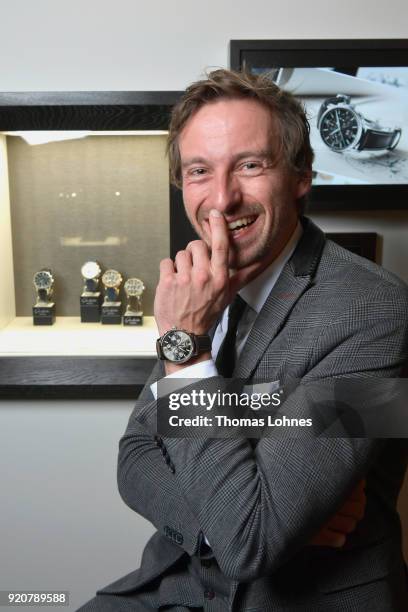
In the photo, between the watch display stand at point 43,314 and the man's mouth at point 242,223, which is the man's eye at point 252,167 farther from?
the watch display stand at point 43,314

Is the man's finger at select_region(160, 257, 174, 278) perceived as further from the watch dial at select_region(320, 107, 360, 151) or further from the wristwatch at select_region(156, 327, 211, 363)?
the watch dial at select_region(320, 107, 360, 151)

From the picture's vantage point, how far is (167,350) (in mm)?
1204

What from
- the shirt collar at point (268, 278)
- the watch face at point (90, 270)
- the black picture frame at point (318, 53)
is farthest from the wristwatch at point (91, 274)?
the shirt collar at point (268, 278)

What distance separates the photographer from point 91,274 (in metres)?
2.64

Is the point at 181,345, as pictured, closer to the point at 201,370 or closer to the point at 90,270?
the point at 201,370

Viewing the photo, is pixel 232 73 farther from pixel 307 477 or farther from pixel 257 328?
pixel 307 477

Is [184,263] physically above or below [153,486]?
above

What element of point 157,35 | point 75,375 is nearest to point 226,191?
point 157,35

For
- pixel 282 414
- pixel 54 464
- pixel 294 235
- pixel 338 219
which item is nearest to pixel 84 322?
pixel 54 464

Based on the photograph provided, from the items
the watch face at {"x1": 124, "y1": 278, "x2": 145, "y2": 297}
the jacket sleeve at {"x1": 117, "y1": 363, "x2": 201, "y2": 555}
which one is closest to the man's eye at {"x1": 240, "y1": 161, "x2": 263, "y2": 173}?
the jacket sleeve at {"x1": 117, "y1": 363, "x2": 201, "y2": 555}

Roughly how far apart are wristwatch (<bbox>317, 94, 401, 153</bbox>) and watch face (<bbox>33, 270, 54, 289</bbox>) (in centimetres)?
123

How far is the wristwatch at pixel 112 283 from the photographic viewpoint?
2639 mm

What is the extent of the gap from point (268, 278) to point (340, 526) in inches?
22.1

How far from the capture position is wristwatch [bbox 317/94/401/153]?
2.11 metres
